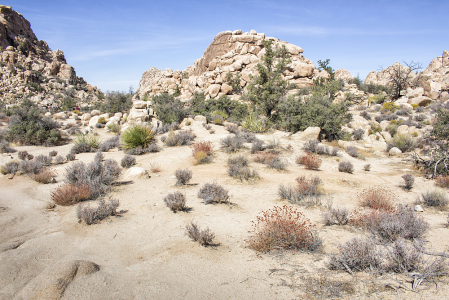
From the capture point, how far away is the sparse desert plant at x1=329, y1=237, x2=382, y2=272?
10.5 feet

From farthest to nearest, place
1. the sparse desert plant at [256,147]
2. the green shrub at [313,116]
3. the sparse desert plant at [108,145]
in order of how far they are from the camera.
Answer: the green shrub at [313,116], the sparse desert plant at [108,145], the sparse desert plant at [256,147]

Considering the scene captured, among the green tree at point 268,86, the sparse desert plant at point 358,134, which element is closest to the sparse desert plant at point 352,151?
the sparse desert plant at point 358,134

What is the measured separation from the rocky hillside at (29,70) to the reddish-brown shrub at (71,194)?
4370 cm

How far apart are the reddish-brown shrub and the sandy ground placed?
0.24 m

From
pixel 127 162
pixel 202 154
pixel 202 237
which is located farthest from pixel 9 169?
pixel 202 237

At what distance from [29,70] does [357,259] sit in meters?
64.8

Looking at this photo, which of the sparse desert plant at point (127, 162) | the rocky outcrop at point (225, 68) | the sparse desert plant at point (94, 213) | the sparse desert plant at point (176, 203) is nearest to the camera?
the sparse desert plant at point (94, 213)

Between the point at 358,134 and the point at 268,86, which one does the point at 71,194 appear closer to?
the point at 268,86

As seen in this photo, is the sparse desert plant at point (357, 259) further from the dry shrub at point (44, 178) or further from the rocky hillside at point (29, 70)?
the rocky hillside at point (29, 70)

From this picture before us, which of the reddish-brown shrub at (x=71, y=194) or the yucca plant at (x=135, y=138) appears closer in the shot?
the reddish-brown shrub at (x=71, y=194)

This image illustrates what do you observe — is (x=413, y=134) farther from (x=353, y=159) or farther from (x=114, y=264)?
(x=114, y=264)

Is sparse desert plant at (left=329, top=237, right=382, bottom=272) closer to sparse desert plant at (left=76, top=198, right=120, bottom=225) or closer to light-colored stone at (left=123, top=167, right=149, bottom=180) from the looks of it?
sparse desert plant at (left=76, top=198, right=120, bottom=225)

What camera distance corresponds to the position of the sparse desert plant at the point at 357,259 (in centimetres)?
321

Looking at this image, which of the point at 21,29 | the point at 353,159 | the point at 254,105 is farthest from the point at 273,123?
the point at 21,29
